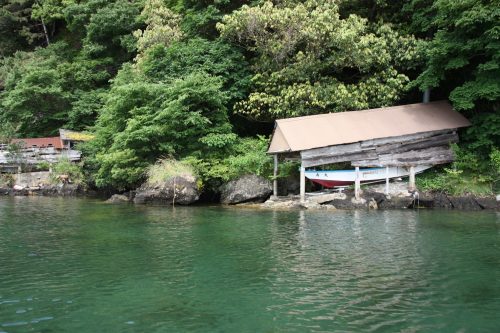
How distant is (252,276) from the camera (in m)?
11.3

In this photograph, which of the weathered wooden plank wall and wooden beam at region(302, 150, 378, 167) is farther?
the weathered wooden plank wall

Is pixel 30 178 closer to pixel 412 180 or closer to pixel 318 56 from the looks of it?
pixel 318 56

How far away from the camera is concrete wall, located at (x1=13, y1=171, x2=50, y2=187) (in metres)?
38.3

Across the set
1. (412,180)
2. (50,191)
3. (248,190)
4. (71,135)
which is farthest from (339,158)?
(71,135)

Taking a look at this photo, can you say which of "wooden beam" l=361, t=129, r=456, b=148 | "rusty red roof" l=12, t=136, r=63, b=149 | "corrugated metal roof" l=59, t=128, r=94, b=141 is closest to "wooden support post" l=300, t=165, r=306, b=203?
"wooden beam" l=361, t=129, r=456, b=148

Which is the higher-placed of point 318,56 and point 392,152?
point 318,56

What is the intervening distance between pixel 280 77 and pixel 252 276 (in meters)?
19.6

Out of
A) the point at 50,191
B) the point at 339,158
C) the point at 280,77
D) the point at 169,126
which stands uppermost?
the point at 280,77

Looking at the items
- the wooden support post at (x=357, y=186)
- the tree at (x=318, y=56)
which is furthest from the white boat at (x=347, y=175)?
the tree at (x=318, y=56)

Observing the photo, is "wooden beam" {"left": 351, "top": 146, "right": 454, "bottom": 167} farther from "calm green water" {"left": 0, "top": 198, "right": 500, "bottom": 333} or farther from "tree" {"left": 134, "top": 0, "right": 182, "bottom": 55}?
"tree" {"left": 134, "top": 0, "right": 182, "bottom": 55}

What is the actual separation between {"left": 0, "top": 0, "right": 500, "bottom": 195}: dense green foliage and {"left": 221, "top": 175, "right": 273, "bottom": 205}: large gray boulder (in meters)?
0.50

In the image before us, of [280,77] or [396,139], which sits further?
[280,77]

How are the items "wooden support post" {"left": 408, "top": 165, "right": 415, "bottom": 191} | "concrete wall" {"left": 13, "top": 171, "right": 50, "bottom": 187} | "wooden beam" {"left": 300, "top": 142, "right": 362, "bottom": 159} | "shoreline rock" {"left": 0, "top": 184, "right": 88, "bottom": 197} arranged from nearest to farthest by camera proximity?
"wooden beam" {"left": 300, "top": 142, "right": 362, "bottom": 159}
"wooden support post" {"left": 408, "top": 165, "right": 415, "bottom": 191}
"shoreline rock" {"left": 0, "top": 184, "right": 88, "bottom": 197}
"concrete wall" {"left": 13, "top": 171, "right": 50, "bottom": 187}

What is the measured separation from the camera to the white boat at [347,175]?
25.9 meters
